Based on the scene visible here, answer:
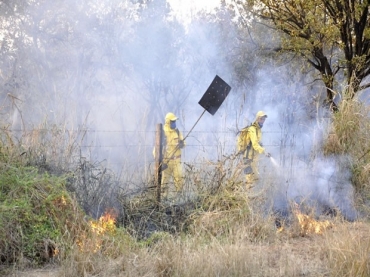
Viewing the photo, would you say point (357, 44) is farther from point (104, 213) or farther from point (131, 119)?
point (131, 119)

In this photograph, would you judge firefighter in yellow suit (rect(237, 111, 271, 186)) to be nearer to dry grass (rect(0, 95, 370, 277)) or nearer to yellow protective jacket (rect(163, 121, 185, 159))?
yellow protective jacket (rect(163, 121, 185, 159))

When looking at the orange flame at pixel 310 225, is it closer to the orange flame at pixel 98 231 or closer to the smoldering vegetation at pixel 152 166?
the smoldering vegetation at pixel 152 166

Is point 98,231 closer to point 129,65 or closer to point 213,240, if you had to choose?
point 213,240

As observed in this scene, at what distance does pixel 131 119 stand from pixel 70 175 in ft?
37.6

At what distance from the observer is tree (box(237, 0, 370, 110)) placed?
34.1 feet

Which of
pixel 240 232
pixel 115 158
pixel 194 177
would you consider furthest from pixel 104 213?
pixel 115 158

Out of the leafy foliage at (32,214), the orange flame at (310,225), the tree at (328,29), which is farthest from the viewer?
the tree at (328,29)

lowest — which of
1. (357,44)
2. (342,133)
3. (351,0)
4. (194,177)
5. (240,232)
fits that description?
(240,232)

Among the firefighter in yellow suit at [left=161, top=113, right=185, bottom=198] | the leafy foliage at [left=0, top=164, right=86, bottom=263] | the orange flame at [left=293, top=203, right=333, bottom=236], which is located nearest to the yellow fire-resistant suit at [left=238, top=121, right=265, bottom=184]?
the firefighter in yellow suit at [left=161, top=113, right=185, bottom=198]

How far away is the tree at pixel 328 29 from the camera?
10.4 m

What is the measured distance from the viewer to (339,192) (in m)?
8.93

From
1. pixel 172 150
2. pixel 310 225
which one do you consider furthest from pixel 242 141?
pixel 310 225

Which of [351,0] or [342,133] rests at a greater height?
[351,0]

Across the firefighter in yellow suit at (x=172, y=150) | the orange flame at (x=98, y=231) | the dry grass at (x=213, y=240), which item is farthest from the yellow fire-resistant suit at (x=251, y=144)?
the orange flame at (x=98, y=231)
